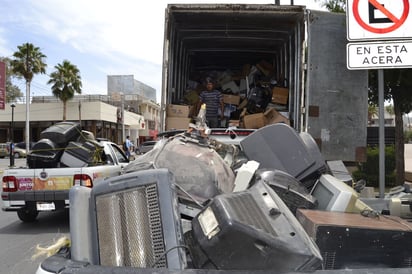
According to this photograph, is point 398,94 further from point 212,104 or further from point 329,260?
point 329,260

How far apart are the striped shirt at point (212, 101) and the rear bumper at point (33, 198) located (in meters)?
2.89

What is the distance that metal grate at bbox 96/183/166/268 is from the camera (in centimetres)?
215

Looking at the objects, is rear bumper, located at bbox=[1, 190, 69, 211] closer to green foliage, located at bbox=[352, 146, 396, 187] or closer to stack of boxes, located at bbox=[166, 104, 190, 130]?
stack of boxes, located at bbox=[166, 104, 190, 130]

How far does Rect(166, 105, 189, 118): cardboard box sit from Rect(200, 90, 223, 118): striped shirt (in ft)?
2.65

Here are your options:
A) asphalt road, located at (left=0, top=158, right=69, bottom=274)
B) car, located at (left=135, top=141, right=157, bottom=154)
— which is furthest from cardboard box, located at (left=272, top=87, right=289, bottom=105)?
asphalt road, located at (left=0, top=158, right=69, bottom=274)

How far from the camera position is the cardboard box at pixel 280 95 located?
25.1 feet

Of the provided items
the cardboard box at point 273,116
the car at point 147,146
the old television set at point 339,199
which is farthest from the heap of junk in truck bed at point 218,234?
the cardboard box at point 273,116

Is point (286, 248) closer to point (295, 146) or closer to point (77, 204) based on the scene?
point (77, 204)

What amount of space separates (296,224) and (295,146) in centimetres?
177

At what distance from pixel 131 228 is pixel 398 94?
33.0ft

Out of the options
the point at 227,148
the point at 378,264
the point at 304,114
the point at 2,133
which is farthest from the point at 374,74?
the point at 2,133

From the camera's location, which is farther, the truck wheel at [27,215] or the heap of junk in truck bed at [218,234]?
the truck wheel at [27,215]

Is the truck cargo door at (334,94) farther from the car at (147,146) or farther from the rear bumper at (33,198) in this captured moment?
the rear bumper at (33,198)

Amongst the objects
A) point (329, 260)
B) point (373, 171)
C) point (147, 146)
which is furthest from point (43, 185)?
point (373, 171)
